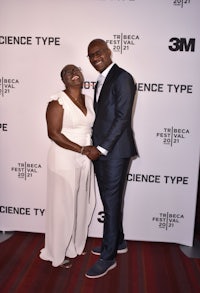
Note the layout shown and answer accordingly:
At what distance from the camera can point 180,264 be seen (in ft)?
10.1

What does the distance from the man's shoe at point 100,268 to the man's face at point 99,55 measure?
1.68 metres

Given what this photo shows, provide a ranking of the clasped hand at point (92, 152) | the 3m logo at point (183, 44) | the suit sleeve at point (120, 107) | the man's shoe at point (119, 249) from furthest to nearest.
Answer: the man's shoe at point (119, 249)
the 3m logo at point (183, 44)
the clasped hand at point (92, 152)
the suit sleeve at point (120, 107)

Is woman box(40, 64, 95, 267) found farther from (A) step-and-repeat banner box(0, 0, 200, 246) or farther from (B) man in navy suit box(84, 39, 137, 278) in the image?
(A) step-and-repeat banner box(0, 0, 200, 246)

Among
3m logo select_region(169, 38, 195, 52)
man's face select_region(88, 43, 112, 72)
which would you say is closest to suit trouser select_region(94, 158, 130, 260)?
man's face select_region(88, 43, 112, 72)

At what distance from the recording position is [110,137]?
2648mm

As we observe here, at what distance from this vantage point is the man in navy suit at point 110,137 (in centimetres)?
263

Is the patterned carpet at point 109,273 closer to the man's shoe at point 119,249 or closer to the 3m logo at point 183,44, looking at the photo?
the man's shoe at point 119,249

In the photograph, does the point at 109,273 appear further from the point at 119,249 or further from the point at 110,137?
the point at 110,137

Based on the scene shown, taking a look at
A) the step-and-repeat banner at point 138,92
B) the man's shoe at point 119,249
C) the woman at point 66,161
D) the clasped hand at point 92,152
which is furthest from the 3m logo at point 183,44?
the man's shoe at point 119,249

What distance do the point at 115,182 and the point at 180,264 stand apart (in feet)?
3.39

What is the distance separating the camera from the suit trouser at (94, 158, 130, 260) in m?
2.80

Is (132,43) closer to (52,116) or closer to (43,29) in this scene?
(43,29)

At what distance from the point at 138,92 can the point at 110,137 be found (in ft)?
2.60

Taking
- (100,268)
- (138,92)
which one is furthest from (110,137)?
(100,268)
